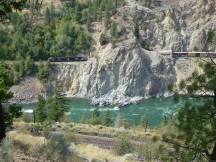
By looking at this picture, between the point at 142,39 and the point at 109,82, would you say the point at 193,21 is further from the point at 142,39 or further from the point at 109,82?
the point at 109,82

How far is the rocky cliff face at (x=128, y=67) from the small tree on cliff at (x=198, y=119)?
4639 inches

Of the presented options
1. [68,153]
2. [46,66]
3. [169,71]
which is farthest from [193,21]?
[68,153]

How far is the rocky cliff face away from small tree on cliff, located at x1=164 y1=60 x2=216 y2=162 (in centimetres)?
11784

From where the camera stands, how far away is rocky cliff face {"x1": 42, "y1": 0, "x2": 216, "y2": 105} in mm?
142375

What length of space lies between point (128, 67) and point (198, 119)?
129m

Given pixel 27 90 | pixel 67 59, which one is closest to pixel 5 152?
pixel 27 90

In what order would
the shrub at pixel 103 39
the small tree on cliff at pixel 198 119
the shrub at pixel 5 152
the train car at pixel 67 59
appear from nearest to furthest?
the small tree on cliff at pixel 198 119, the shrub at pixel 5 152, the shrub at pixel 103 39, the train car at pixel 67 59

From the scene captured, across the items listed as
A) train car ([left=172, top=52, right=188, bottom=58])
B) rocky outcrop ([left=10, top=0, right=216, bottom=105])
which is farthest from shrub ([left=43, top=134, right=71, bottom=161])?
train car ([left=172, top=52, right=188, bottom=58])

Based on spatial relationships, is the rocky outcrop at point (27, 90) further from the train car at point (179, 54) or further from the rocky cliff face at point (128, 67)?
the train car at point (179, 54)

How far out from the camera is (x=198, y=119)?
1642cm

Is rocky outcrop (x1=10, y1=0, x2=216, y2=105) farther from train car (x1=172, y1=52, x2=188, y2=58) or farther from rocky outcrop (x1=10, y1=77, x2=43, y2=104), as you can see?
rocky outcrop (x1=10, y1=77, x2=43, y2=104)

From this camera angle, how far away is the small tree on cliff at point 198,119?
1623cm

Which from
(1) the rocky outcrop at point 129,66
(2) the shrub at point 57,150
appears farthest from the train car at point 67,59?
(2) the shrub at point 57,150

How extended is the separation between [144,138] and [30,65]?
317 feet
